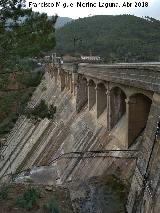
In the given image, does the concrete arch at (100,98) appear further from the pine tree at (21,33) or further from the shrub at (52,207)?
the shrub at (52,207)

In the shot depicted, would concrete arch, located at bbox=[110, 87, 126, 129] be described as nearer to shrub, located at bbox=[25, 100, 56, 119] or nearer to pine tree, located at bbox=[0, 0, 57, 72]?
shrub, located at bbox=[25, 100, 56, 119]

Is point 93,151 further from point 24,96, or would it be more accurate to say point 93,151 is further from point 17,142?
point 24,96

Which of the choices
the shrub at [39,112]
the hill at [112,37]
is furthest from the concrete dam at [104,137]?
the hill at [112,37]

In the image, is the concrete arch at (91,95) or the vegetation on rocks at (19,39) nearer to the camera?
the vegetation on rocks at (19,39)

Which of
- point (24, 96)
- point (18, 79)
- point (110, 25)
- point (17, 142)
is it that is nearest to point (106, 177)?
point (18, 79)

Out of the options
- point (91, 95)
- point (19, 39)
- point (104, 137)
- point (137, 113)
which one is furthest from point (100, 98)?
point (19, 39)

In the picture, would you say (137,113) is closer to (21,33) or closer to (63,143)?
(21,33)
